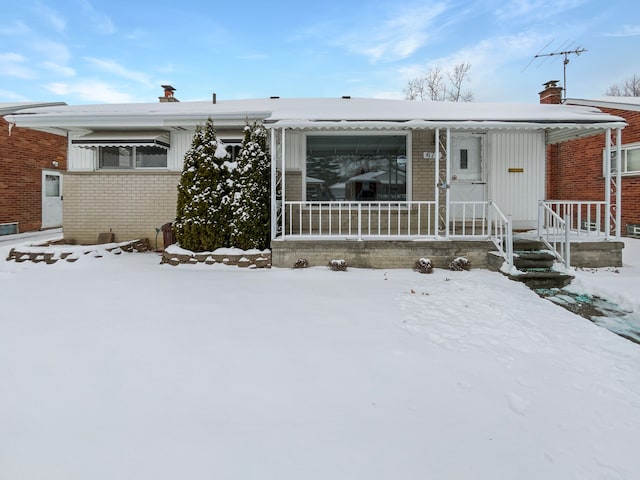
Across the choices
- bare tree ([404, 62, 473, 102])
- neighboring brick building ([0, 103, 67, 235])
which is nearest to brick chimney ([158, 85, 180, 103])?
neighboring brick building ([0, 103, 67, 235])

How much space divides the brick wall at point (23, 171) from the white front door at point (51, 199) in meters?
0.20

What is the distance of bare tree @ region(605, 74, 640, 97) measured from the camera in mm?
34250

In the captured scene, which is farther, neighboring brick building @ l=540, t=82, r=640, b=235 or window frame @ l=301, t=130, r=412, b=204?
neighboring brick building @ l=540, t=82, r=640, b=235

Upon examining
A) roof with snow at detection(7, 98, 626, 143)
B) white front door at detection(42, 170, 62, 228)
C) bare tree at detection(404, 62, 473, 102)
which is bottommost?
white front door at detection(42, 170, 62, 228)

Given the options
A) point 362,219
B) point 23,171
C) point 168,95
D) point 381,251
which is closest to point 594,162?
point 362,219

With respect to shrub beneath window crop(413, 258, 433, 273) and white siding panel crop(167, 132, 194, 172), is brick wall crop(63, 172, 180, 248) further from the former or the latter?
shrub beneath window crop(413, 258, 433, 273)

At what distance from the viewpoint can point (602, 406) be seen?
275cm

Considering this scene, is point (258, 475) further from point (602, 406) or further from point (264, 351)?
point (602, 406)

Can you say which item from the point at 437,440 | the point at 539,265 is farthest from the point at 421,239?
the point at 437,440

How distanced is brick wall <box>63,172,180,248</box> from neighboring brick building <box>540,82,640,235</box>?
12.1 metres

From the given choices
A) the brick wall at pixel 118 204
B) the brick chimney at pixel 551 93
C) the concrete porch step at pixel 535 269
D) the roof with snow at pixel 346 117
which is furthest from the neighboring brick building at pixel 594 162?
the brick wall at pixel 118 204

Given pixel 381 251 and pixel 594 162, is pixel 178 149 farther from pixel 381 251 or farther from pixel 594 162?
pixel 594 162

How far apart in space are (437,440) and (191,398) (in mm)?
1731

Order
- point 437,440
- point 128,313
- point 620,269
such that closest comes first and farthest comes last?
point 437,440 < point 128,313 < point 620,269
